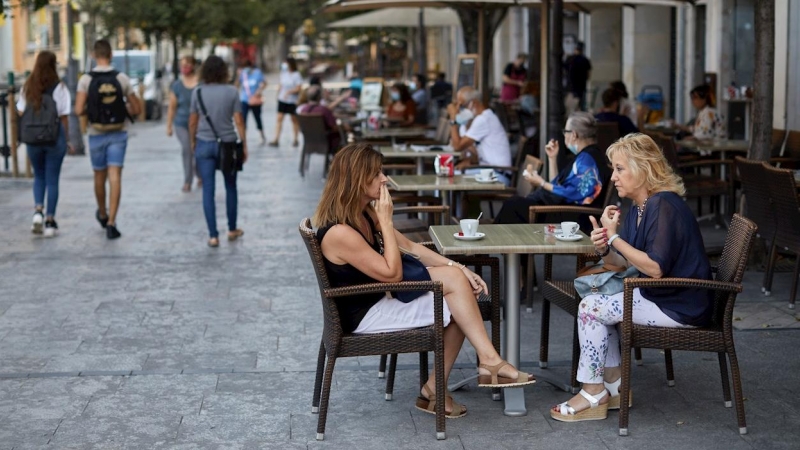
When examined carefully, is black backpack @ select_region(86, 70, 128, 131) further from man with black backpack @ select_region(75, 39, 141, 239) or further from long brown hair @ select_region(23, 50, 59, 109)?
long brown hair @ select_region(23, 50, 59, 109)

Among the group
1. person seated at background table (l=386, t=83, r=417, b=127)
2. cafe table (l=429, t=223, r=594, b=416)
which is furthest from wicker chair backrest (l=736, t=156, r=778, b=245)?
person seated at background table (l=386, t=83, r=417, b=127)

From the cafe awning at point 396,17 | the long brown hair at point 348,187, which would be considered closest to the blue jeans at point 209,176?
the long brown hair at point 348,187

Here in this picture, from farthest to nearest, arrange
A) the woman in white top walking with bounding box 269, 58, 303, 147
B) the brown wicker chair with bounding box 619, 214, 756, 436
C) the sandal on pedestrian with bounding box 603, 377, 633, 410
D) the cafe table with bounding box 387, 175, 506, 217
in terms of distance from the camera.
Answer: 1. the woman in white top walking with bounding box 269, 58, 303, 147
2. the cafe table with bounding box 387, 175, 506, 217
3. the sandal on pedestrian with bounding box 603, 377, 633, 410
4. the brown wicker chair with bounding box 619, 214, 756, 436

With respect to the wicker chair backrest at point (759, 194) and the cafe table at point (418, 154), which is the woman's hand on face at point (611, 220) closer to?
the wicker chair backrest at point (759, 194)

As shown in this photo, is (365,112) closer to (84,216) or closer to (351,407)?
(84,216)

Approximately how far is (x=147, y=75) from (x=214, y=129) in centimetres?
2588

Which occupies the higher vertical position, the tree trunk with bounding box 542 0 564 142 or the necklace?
the tree trunk with bounding box 542 0 564 142

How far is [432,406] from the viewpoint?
575 cm

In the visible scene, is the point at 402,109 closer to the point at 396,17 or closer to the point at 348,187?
the point at 396,17


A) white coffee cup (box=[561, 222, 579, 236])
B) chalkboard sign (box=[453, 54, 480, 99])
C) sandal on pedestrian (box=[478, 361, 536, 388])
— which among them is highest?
chalkboard sign (box=[453, 54, 480, 99])

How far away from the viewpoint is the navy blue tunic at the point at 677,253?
5426 millimetres

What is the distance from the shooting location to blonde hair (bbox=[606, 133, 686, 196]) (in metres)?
5.57

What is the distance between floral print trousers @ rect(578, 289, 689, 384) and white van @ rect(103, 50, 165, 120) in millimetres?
26327

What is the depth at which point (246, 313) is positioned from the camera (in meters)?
8.23
